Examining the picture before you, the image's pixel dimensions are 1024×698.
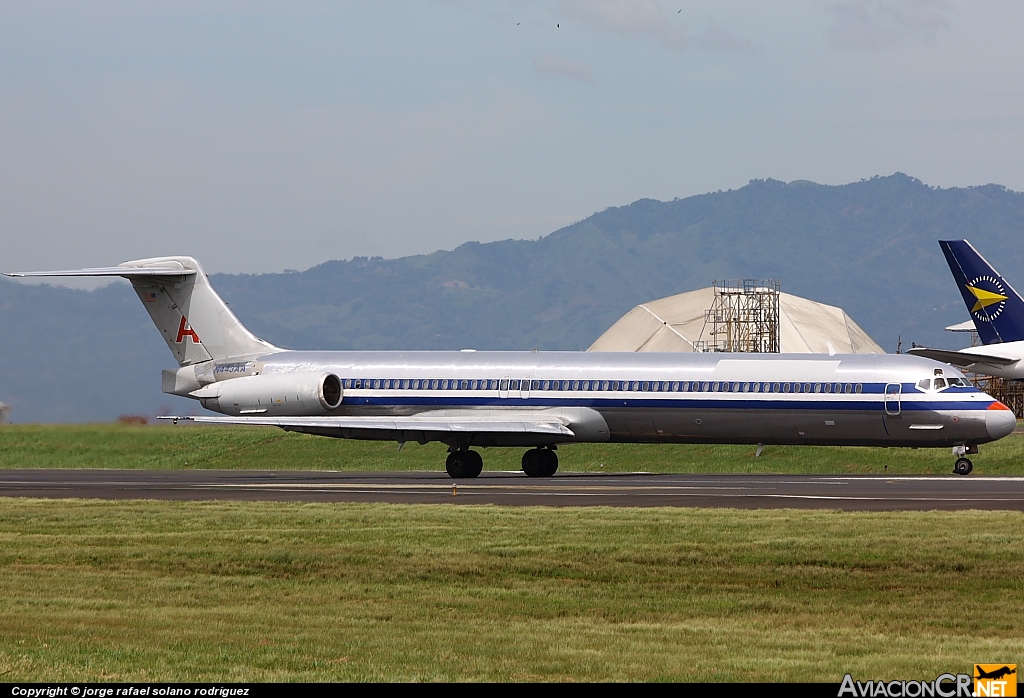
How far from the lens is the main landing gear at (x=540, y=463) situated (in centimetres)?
4778

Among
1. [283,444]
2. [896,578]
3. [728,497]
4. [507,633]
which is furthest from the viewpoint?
[283,444]

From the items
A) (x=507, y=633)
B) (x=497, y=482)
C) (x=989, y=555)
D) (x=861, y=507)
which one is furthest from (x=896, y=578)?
(x=497, y=482)

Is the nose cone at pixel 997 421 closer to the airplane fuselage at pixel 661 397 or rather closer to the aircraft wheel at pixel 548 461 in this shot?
the airplane fuselage at pixel 661 397

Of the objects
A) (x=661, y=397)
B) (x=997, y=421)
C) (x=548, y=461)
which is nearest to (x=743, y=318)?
(x=548, y=461)

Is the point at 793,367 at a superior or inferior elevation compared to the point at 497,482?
superior

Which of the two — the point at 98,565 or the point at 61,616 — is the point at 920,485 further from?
the point at 61,616

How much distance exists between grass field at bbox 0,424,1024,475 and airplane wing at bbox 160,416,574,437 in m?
10.5

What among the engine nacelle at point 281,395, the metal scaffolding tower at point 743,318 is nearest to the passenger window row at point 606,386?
the engine nacelle at point 281,395

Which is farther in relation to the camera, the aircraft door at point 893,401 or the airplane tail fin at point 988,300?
the airplane tail fin at point 988,300

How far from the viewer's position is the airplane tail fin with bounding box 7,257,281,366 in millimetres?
52219

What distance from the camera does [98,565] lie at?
2100 centimetres

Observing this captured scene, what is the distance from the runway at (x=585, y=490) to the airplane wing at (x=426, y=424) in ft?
5.05

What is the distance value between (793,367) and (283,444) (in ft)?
95.3

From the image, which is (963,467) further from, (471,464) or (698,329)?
(698,329)
